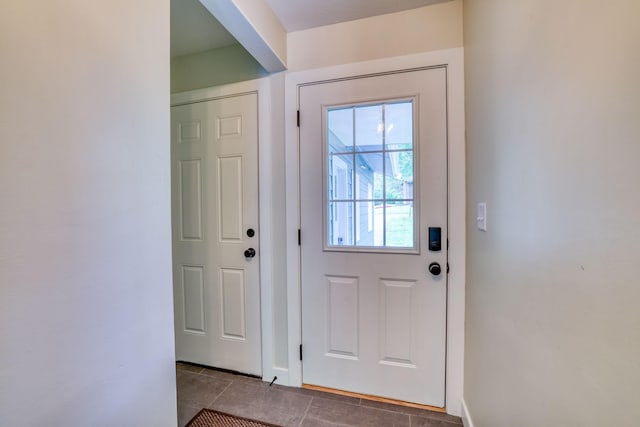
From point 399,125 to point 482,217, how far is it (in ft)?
2.37

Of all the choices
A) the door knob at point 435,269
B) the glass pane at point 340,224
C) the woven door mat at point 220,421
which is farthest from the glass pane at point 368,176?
the woven door mat at point 220,421

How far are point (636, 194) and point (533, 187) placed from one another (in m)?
0.33

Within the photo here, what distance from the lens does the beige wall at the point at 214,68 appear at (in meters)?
1.81

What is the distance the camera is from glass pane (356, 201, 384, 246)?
1603 mm

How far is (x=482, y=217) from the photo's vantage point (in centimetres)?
120

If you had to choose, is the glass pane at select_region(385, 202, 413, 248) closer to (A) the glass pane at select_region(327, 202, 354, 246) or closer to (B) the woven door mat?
(A) the glass pane at select_region(327, 202, 354, 246)

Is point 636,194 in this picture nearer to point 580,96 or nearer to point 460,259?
point 580,96

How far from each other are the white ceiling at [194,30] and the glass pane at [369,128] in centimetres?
108

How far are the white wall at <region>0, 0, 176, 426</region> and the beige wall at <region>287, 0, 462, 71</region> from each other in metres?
0.97

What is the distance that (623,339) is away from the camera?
472 mm

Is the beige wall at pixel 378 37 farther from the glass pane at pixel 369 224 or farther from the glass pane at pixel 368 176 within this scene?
the glass pane at pixel 369 224

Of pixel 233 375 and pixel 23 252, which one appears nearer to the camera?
pixel 23 252

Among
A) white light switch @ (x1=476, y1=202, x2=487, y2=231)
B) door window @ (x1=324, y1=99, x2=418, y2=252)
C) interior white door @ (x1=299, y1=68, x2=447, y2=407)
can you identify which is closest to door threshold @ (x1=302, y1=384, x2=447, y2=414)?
interior white door @ (x1=299, y1=68, x2=447, y2=407)

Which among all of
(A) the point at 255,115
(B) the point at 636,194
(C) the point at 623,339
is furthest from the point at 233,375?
(B) the point at 636,194
